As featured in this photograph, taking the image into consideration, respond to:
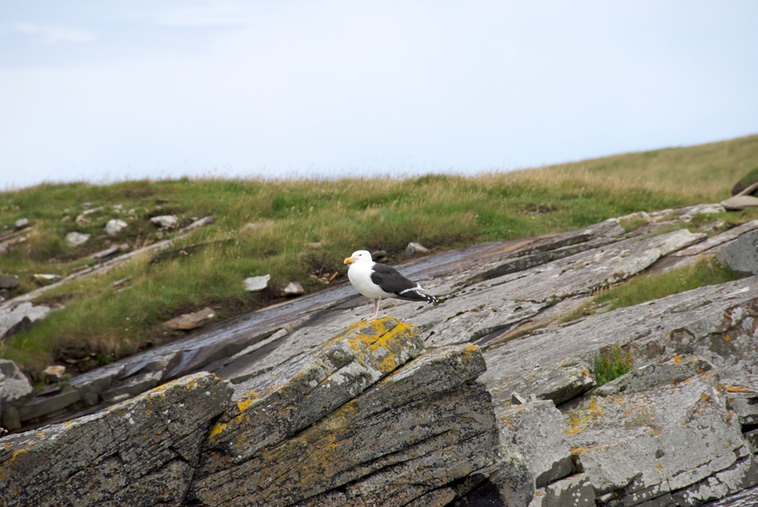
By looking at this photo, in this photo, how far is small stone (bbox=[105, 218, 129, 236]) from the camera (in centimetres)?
3133

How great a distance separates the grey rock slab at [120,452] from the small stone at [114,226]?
Answer: 75.8 ft

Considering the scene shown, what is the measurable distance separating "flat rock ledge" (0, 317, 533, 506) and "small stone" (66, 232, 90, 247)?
74.5ft

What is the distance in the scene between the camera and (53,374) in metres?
20.6

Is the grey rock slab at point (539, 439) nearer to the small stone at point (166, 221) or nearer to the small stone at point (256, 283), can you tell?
the small stone at point (256, 283)

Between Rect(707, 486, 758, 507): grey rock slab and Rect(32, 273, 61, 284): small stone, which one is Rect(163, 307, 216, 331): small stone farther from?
Rect(707, 486, 758, 507): grey rock slab

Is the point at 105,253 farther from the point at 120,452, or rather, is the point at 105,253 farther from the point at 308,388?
the point at 308,388

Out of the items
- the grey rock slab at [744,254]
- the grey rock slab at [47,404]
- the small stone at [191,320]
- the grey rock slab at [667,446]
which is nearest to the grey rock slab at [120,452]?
the grey rock slab at [667,446]

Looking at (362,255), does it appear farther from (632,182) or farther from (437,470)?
(632,182)

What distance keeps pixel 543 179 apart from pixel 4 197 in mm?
22867

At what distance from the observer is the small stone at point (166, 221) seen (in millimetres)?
31516

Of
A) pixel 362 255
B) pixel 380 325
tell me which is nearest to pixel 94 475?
pixel 380 325

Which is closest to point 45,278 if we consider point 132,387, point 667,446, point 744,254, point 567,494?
point 132,387

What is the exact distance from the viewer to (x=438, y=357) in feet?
32.8

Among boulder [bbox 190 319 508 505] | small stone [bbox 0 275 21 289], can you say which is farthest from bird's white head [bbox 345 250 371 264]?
small stone [bbox 0 275 21 289]
